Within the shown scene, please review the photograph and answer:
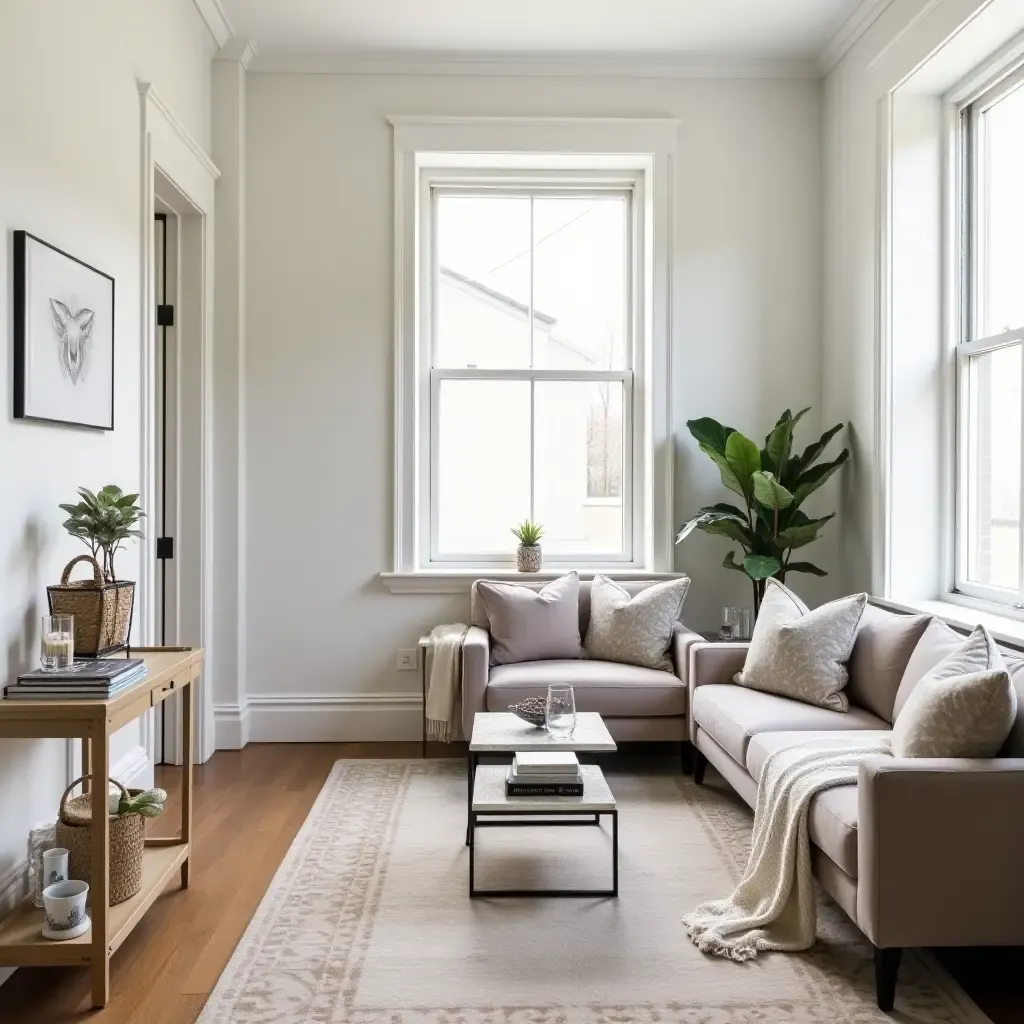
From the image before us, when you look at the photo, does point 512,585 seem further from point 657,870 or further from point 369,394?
point 657,870

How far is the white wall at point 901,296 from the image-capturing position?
372 centimetres

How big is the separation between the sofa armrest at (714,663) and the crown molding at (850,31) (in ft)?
8.95

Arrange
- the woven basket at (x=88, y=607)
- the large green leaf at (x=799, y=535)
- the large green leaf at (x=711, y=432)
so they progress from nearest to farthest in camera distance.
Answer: the woven basket at (x=88, y=607) < the large green leaf at (x=799, y=535) < the large green leaf at (x=711, y=432)

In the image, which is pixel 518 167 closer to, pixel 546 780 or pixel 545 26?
pixel 545 26

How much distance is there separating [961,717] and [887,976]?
629mm

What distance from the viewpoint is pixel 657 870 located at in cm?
287

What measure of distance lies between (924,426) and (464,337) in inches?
88.1

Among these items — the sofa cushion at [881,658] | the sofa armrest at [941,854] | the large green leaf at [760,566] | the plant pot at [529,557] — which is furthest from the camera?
the plant pot at [529,557]

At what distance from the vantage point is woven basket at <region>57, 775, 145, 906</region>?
231 cm

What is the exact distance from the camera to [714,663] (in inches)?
144

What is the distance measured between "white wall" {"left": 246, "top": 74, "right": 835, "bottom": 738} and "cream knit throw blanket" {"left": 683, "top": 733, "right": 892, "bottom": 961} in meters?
2.06

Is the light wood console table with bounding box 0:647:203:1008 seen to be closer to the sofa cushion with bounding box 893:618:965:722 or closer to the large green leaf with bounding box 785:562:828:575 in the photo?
the sofa cushion with bounding box 893:618:965:722

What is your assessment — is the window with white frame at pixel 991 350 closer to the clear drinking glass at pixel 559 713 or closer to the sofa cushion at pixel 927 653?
the sofa cushion at pixel 927 653

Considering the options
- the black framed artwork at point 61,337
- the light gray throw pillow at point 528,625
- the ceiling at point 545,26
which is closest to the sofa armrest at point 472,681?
the light gray throw pillow at point 528,625
